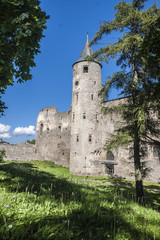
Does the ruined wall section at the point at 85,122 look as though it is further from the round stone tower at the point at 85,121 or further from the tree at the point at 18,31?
the tree at the point at 18,31

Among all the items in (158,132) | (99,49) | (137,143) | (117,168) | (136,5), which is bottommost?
(117,168)

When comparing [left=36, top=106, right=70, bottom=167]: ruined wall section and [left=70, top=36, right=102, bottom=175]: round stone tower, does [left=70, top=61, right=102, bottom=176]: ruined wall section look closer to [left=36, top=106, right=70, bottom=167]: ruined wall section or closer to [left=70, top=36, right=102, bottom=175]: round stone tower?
[left=70, top=36, right=102, bottom=175]: round stone tower

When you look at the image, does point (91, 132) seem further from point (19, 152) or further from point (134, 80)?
point (19, 152)

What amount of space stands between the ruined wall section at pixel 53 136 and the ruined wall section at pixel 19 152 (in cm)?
146

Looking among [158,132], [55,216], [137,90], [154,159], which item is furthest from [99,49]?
[154,159]

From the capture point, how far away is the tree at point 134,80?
8.12 meters

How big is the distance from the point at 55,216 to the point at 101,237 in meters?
0.86

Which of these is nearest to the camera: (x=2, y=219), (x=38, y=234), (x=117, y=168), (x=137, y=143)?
(x=38, y=234)

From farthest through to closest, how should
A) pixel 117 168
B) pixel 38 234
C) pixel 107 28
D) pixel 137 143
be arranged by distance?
1. pixel 117 168
2. pixel 107 28
3. pixel 137 143
4. pixel 38 234

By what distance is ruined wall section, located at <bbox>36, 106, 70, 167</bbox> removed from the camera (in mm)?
30016

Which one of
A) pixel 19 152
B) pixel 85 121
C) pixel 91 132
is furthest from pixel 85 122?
pixel 19 152

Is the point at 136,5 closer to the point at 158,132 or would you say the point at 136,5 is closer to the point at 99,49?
the point at 99,49

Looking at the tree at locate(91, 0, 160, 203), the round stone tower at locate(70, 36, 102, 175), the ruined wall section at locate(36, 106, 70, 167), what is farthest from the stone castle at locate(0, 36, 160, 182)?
the tree at locate(91, 0, 160, 203)

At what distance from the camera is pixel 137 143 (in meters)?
8.68
